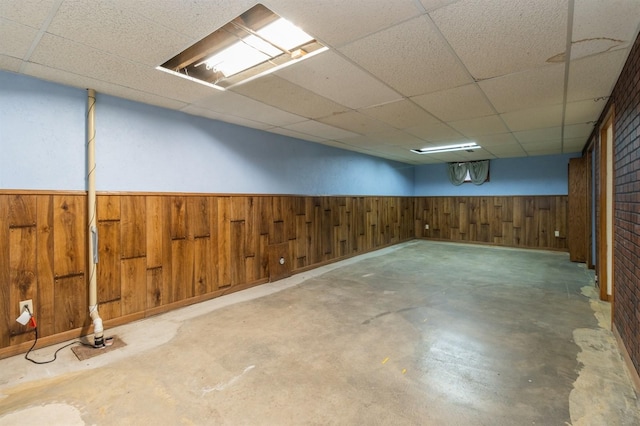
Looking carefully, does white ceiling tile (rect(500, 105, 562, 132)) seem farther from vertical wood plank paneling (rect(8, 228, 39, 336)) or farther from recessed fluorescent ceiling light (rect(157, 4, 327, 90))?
vertical wood plank paneling (rect(8, 228, 39, 336))

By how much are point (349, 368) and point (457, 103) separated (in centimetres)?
289

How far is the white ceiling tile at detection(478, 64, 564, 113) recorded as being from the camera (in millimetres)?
2539

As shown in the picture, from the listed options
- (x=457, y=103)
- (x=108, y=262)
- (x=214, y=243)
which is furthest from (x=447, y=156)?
(x=108, y=262)

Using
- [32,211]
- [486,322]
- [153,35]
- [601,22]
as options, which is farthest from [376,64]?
[32,211]

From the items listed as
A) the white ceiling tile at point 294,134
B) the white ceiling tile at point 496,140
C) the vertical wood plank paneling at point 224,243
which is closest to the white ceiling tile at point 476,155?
the white ceiling tile at point 496,140

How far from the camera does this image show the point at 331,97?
10.2 ft

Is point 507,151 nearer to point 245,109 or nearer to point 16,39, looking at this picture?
point 245,109

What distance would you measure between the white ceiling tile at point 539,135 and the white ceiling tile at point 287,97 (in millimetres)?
3193

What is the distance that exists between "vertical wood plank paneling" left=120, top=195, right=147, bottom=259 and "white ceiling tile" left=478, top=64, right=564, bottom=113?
359cm

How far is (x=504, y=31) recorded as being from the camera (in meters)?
1.90

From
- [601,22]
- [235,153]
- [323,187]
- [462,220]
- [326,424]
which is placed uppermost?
[601,22]

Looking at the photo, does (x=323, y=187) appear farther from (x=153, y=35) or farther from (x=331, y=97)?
(x=153, y=35)

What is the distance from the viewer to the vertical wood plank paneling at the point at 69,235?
8.75ft

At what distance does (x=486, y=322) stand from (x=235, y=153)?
3.62 m
